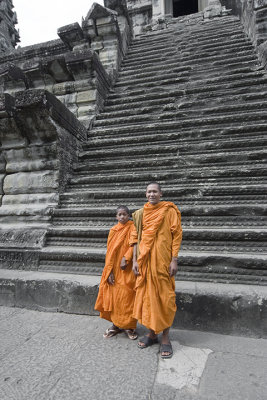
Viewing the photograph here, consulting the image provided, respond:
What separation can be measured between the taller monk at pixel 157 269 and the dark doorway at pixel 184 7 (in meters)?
19.1

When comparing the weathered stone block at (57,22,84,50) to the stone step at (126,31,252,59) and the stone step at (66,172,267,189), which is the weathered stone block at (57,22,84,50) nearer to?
the stone step at (126,31,252,59)

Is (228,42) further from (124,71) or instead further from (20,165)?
(20,165)

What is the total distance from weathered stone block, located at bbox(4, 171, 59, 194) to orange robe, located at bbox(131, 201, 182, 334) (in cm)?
206

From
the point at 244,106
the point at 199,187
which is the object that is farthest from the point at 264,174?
the point at 244,106

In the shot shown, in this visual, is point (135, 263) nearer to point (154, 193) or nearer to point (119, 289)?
point (119, 289)

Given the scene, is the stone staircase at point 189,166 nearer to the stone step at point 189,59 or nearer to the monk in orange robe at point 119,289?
the stone step at point 189,59

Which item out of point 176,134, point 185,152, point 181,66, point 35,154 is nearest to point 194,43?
point 181,66

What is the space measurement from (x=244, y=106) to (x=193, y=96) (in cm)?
113

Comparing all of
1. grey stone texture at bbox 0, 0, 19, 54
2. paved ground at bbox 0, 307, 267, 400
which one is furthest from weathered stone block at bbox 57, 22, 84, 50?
grey stone texture at bbox 0, 0, 19, 54

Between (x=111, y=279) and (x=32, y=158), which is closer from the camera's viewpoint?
(x=111, y=279)

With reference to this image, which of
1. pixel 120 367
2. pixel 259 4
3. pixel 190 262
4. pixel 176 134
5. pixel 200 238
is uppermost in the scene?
pixel 259 4

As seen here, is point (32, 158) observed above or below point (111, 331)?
above

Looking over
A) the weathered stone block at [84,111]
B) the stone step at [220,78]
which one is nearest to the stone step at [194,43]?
the stone step at [220,78]

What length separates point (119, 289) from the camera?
223 cm
